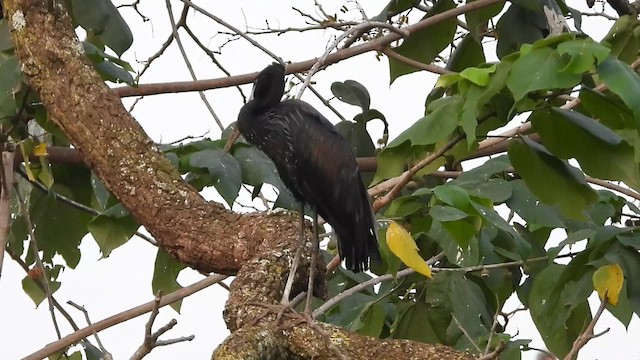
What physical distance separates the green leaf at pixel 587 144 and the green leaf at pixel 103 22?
1169 mm

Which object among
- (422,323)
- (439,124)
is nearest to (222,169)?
(439,124)

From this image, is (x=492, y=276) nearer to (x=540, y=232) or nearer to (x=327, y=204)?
(x=540, y=232)

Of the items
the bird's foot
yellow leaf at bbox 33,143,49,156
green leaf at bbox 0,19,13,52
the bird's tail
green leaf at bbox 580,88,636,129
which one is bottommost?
the bird's foot

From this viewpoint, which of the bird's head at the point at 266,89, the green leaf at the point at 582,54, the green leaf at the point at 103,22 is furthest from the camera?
the green leaf at the point at 103,22

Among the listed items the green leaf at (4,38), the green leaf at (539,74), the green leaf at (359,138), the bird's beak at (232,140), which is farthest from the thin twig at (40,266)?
the green leaf at (539,74)

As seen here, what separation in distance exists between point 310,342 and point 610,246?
0.78 m

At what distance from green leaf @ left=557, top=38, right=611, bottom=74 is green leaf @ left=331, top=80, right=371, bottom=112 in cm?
128

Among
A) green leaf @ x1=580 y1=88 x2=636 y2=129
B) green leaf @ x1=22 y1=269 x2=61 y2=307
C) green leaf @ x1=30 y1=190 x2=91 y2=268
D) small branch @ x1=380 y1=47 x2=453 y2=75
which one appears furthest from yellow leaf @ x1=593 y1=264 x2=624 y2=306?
green leaf @ x1=22 y1=269 x2=61 y2=307

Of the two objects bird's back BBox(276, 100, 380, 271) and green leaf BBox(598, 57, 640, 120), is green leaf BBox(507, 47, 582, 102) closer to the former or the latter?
green leaf BBox(598, 57, 640, 120)

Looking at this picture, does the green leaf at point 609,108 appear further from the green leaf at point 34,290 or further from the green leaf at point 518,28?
the green leaf at point 34,290

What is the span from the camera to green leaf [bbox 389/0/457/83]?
296cm

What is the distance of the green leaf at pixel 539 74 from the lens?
1.64m

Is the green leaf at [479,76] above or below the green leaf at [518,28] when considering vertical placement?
below

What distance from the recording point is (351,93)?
2900mm
